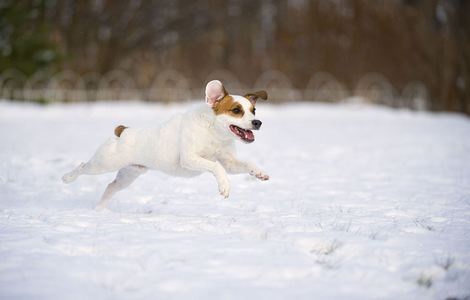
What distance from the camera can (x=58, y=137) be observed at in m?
12.7

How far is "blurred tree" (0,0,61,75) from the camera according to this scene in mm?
23875

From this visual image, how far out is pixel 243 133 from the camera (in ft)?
15.5

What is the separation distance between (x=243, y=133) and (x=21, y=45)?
21851mm

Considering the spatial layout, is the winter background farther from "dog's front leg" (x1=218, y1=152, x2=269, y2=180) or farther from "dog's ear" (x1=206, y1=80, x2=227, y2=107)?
"dog's ear" (x1=206, y1=80, x2=227, y2=107)

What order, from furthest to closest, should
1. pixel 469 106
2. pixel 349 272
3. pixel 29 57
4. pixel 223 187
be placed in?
1. pixel 29 57
2. pixel 469 106
3. pixel 223 187
4. pixel 349 272

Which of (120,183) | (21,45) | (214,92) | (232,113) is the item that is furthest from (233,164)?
(21,45)

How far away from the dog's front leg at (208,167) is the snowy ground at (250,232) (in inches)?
12.6

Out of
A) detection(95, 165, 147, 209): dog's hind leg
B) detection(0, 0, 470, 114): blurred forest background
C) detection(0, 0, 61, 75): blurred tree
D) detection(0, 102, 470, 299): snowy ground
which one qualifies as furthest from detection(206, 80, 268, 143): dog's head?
detection(0, 0, 61, 75): blurred tree

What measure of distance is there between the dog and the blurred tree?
806 inches

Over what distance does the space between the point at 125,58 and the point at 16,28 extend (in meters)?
9.43

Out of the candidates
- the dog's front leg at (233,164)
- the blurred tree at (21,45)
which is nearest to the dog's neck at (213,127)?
the dog's front leg at (233,164)

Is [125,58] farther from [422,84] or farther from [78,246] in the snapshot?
[78,246]

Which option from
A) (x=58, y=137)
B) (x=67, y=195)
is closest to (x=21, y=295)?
(x=67, y=195)

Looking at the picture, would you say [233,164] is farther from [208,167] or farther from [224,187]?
[224,187]
